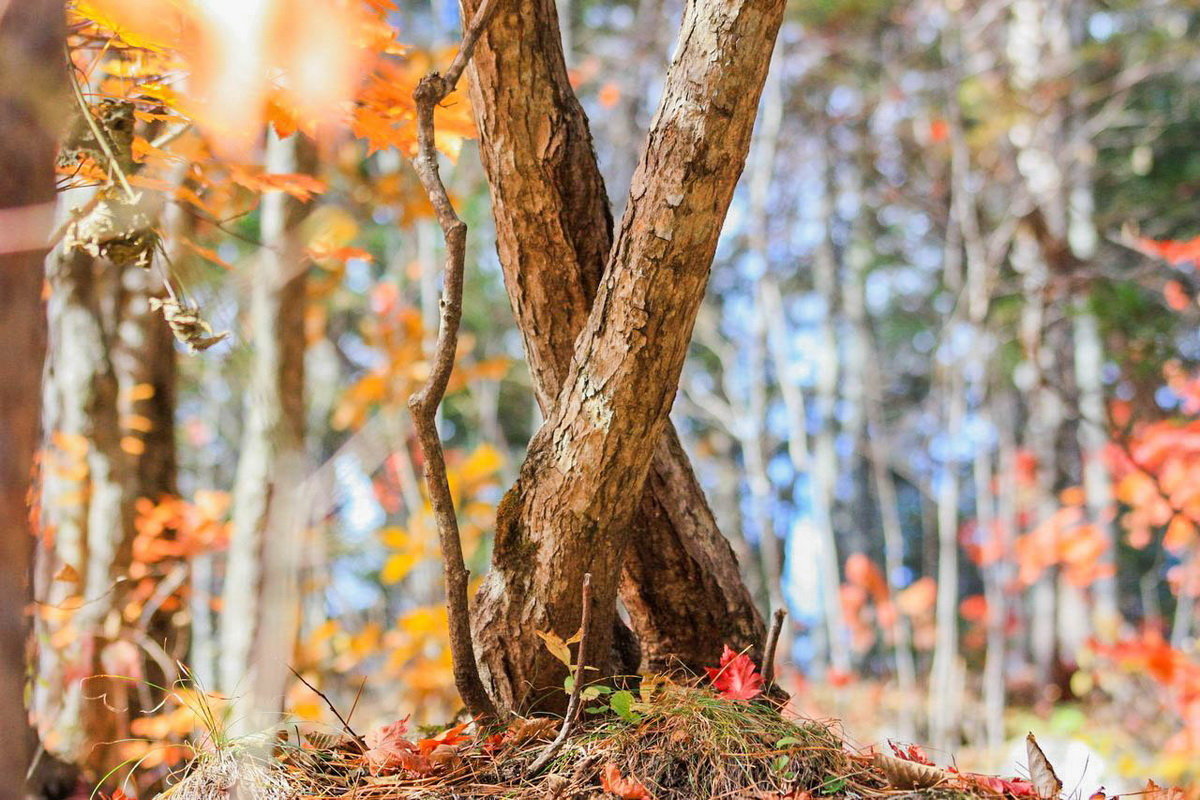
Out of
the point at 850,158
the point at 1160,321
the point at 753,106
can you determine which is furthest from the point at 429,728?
the point at 850,158

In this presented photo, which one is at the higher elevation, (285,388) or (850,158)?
(850,158)

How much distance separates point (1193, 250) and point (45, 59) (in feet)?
15.6

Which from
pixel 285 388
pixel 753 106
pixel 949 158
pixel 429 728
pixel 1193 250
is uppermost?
pixel 949 158

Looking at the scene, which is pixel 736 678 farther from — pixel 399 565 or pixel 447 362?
pixel 399 565

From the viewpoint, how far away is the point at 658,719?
4.66 feet

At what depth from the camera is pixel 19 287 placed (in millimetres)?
709

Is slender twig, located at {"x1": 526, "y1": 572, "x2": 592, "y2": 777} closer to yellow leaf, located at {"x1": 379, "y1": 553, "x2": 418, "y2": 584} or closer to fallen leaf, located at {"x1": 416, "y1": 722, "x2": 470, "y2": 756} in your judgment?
fallen leaf, located at {"x1": 416, "y1": 722, "x2": 470, "y2": 756}

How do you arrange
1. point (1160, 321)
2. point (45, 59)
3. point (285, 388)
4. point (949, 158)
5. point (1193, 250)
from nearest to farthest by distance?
point (45, 59), point (285, 388), point (1193, 250), point (1160, 321), point (949, 158)

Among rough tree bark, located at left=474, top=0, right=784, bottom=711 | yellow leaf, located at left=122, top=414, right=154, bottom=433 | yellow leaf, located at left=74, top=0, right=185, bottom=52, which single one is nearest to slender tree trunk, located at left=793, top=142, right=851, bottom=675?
yellow leaf, located at left=122, top=414, right=154, bottom=433

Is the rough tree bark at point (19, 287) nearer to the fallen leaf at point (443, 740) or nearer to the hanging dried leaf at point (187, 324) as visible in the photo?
the fallen leaf at point (443, 740)

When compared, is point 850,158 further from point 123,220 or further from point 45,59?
point 45,59

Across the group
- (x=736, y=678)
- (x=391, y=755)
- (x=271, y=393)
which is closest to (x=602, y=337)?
(x=736, y=678)

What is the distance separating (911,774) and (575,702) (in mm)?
496

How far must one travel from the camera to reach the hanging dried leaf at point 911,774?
4.32 ft
